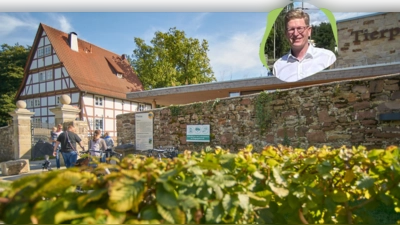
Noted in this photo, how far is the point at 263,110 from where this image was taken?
6484 millimetres

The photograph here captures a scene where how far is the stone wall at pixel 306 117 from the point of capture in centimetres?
490

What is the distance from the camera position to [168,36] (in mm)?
22609

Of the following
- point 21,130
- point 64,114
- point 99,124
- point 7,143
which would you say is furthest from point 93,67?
point 64,114

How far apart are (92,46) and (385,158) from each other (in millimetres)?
28097

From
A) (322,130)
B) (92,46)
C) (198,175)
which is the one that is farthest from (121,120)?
(92,46)

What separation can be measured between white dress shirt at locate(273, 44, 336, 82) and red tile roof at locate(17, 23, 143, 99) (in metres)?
17.6

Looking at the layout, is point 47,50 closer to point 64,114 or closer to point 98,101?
point 98,101

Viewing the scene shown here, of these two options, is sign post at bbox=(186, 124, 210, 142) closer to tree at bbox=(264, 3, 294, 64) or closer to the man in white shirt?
the man in white shirt

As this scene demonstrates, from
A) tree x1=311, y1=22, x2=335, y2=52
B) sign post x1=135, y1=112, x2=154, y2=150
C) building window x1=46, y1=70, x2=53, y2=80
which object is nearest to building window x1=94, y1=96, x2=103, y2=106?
building window x1=46, y1=70, x2=53, y2=80

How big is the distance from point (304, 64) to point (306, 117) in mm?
3984

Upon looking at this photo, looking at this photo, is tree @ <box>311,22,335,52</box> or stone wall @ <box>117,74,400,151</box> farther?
tree @ <box>311,22,335,52</box>

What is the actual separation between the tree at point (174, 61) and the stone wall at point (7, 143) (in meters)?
12.3

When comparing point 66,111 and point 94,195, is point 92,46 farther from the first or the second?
point 94,195

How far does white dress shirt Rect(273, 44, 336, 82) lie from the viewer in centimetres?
894
